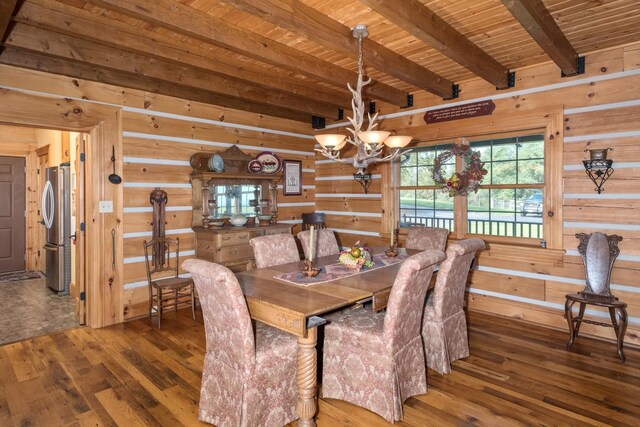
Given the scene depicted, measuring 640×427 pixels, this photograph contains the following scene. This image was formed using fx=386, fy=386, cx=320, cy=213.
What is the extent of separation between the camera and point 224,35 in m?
2.89

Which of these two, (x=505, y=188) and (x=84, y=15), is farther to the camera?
(x=505, y=188)

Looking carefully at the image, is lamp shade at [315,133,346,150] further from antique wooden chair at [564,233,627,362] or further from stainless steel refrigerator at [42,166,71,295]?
stainless steel refrigerator at [42,166,71,295]

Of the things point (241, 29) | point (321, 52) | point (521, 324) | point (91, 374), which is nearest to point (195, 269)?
point (91, 374)

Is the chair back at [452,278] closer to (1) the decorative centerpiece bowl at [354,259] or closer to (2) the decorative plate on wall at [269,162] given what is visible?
(1) the decorative centerpiece bowl at [354,259]

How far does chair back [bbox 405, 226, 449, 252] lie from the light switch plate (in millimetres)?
3172

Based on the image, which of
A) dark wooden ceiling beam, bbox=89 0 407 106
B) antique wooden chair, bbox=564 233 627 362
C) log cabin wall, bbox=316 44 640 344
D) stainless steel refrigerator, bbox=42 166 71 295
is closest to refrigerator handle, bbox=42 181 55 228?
stainless steel refrigerator, bbox=42 166 71 295

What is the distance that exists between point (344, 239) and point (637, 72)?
12.4 ft

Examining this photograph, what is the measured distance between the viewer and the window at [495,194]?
13.4 feet

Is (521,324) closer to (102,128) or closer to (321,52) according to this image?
(321,52)

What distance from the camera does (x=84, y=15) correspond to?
2.77m

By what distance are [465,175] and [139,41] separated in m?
3.51

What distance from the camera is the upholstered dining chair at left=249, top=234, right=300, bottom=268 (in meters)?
3.28

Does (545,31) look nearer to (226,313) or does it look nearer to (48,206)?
(226,313)

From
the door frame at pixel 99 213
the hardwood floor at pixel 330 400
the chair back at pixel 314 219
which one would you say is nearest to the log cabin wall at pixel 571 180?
the hardwood floor at pixel 330 400
